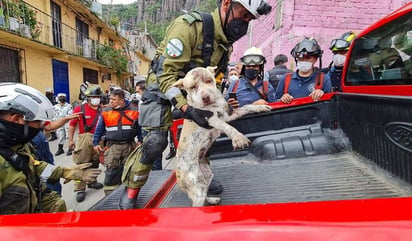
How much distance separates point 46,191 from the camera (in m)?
2.41

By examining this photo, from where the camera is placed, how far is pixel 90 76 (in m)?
23.3

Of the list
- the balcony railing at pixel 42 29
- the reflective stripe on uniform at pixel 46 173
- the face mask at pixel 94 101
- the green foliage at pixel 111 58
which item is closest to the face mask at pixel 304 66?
the reflective stripe on uniform at pixel 46 173

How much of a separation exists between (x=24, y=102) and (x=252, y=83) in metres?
2.88

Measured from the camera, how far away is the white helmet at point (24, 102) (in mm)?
1868

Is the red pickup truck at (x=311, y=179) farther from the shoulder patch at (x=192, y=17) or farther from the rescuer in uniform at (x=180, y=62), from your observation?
the shoulder patch at (x=192, y=17)

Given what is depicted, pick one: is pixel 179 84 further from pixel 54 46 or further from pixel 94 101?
pixel 54 46

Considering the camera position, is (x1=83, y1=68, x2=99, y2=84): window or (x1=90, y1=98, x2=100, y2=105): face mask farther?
(x1=83, y1=68, x2=99, y2=84): window

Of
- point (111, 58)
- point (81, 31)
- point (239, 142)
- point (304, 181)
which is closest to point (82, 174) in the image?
point (239, 142)

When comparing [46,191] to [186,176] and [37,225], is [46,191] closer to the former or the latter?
[186,176]

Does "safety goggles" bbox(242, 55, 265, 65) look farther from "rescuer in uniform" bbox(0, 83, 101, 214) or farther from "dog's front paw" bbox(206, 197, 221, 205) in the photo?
"rescuer in uniform" bbox(0, 83, 101, 214)

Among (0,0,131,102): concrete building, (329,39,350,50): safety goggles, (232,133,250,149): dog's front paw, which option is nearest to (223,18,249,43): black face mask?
Result: (232,133,250,149): dog's front paw

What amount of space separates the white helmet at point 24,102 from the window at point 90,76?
855 inches

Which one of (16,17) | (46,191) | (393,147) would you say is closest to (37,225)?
(46,191)

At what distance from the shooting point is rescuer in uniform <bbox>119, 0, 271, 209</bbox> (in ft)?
6.84
